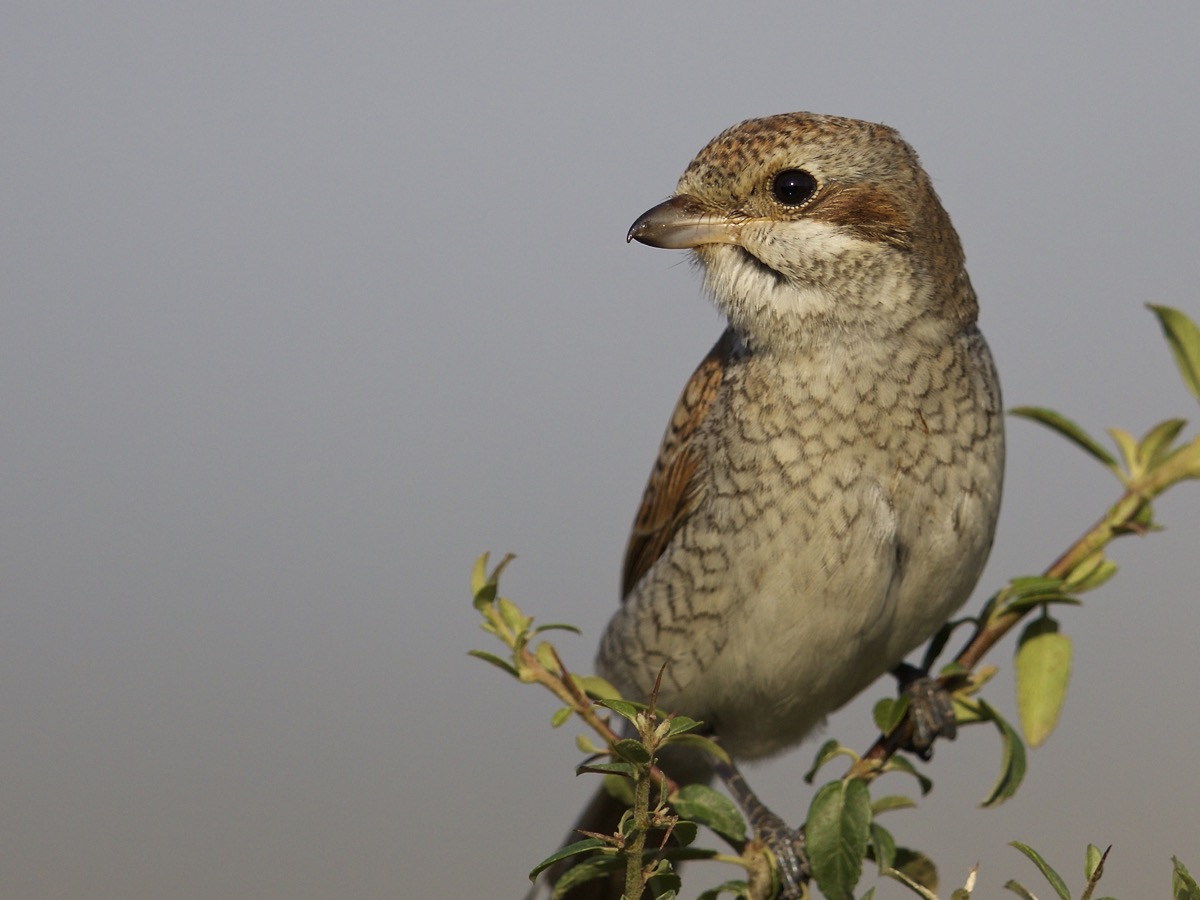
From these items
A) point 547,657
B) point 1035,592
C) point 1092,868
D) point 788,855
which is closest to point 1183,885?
point 1092,868

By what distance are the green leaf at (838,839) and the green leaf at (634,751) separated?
0.55 m

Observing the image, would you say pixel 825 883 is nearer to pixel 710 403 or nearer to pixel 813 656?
pixel 813 656

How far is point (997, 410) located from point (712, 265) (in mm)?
713

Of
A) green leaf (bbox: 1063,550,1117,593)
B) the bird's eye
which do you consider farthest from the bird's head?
green leaf (bbox: 1063,550,1117,593)

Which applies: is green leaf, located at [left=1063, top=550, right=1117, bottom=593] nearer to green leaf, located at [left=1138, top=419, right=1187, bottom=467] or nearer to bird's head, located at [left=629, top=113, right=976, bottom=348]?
green leaf, located at [left=1138, top=419, right=1187, bottom=467]

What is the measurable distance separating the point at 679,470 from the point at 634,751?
174 cm

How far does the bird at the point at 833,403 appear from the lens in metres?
2.71

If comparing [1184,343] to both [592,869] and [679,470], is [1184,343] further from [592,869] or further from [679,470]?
[679,470]

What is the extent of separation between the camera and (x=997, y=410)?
288 centimetres

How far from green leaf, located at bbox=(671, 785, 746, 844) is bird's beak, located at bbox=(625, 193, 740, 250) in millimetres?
1186

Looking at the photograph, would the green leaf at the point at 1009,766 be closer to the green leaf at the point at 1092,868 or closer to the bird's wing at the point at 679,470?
the green leaf at the point at 1092,868

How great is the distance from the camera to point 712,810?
1987 mm

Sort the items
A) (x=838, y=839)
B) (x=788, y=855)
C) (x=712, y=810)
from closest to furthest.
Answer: (x=838, y=839)
(x=712, y=810)
(x=788, y=855)

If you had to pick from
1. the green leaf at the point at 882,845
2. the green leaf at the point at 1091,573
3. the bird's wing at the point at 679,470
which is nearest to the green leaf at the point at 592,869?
the green leaf at the point at 882,845
